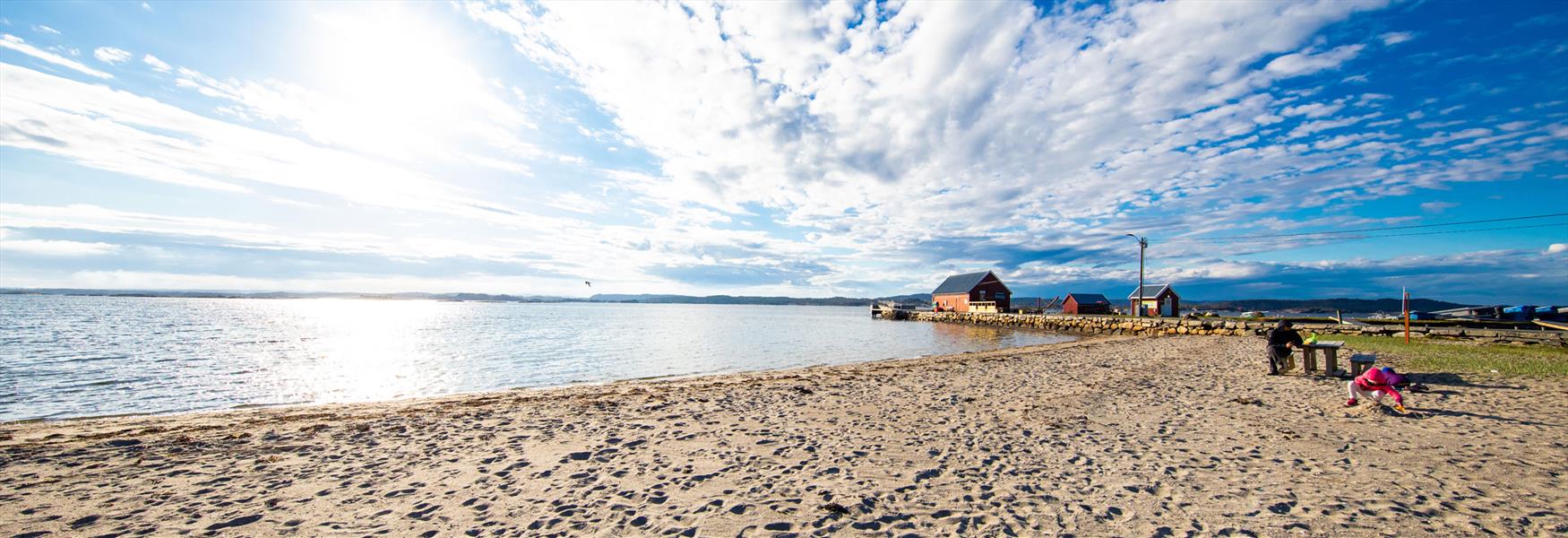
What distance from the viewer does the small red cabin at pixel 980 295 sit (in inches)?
2603

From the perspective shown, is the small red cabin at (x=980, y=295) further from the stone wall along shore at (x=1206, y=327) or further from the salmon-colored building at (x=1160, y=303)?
the salmon-colored building at (x=1160, y=303)

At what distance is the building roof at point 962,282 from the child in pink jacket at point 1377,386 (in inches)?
2402

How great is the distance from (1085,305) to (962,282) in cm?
1595

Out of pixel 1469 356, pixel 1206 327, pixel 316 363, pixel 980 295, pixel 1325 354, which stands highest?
pixel 980 295

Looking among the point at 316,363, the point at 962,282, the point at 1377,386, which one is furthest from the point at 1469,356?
the point at 962,282

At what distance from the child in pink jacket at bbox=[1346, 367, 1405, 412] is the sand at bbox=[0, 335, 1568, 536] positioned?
0.97 feet

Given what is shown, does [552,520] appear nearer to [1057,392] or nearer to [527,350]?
[1057,392]

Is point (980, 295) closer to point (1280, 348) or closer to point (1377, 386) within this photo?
point (1280, 348)

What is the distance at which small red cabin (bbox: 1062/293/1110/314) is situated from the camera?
60250 millimetres

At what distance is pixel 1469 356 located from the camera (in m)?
14.9

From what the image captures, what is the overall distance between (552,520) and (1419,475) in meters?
8.58

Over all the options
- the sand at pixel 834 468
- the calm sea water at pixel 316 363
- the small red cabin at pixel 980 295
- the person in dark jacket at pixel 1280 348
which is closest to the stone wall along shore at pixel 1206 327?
the small red cabin at pixel 980 295

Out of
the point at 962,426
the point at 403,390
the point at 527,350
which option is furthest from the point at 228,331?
the point at 962,426

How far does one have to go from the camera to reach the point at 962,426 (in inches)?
339
